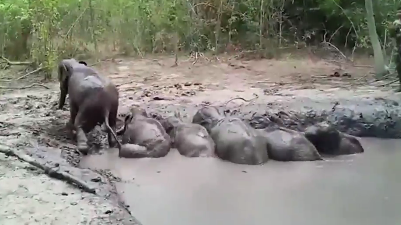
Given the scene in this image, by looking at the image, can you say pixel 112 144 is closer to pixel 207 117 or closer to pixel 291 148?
pixel 207 117

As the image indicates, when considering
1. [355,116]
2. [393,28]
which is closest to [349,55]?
[393,28]

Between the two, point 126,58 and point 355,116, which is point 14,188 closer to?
point 355,116

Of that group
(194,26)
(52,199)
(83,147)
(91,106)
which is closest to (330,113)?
(91,106)

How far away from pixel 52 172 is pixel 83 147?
47.3 inches

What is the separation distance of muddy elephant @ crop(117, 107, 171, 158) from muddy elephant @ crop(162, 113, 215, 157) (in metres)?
0.13

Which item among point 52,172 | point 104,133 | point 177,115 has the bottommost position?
point 104,133

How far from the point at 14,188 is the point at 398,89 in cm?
554

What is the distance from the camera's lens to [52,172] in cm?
424

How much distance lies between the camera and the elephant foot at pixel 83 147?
5.42 meters

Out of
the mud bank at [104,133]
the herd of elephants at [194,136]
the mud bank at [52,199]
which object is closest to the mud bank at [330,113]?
the mud bank at [104,133]

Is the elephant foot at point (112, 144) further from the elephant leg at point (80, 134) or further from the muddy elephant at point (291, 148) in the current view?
the muddy elephant at point (291, 148)

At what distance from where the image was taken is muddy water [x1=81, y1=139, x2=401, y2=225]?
3.72 meters

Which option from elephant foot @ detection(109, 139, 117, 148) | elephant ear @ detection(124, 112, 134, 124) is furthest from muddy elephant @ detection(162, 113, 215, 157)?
elephant foot @ detection(109, 139, 117, 148)

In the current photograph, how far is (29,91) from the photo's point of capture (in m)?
8.49
